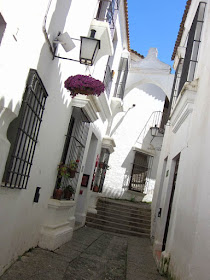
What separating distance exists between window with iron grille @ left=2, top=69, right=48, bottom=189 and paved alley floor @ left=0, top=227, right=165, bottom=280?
121 centimetres

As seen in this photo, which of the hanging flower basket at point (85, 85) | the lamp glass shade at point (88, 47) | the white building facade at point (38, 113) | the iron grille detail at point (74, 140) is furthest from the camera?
the iron grille detail at point (74, 140)

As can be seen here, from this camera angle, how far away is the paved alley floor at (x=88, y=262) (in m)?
4.92

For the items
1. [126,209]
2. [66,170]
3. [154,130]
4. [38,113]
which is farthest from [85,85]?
[154,130]

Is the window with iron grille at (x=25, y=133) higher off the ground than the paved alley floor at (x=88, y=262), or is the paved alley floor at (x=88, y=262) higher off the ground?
the window with iron grille at (x=25, y=133)

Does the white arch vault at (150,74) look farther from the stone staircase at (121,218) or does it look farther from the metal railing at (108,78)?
the stone staircase at (121,218)

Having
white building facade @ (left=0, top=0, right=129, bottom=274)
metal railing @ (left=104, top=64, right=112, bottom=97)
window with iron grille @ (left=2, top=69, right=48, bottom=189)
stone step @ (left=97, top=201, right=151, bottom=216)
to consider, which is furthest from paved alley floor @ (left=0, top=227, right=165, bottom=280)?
metal railing @ (left=104, top=64, right=112, bottom=97)

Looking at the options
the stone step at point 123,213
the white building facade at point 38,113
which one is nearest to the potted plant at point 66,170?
the white building facade at point 38,113

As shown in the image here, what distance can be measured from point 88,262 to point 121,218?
595cm

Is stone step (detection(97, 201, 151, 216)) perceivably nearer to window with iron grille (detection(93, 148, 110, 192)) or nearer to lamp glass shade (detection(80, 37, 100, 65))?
window with iron grille (detection(93, 148, 110, 192))

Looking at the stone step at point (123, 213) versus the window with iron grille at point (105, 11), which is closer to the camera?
the window with iron grille at point (105, 11)

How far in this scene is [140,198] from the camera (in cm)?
1562

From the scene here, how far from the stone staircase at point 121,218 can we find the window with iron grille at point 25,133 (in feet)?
21.6

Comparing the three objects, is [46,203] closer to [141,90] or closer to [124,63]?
[124,63]

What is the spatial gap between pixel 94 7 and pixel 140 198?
389 inches
